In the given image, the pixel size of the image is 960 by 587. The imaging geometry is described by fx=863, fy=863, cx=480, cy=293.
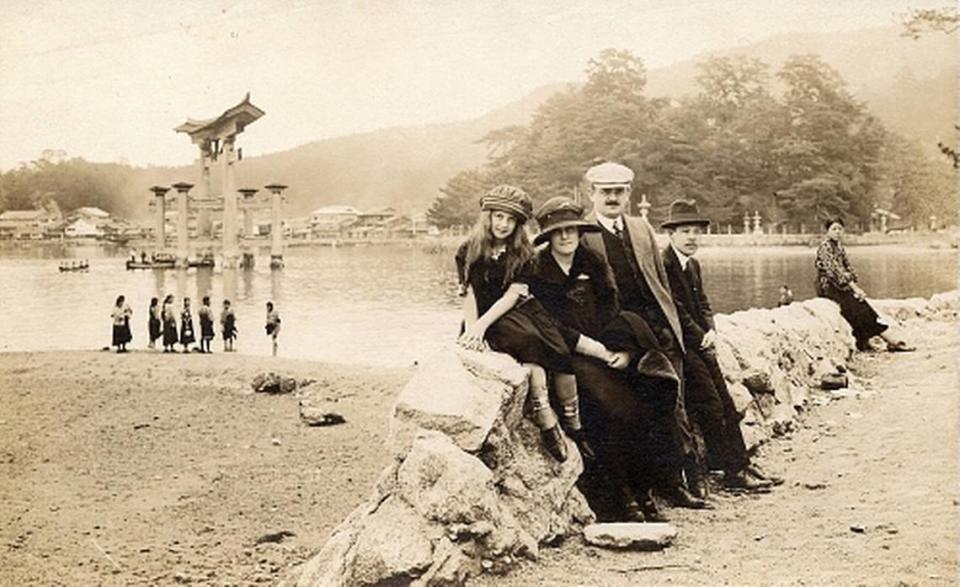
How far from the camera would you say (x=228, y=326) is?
784 centimetres

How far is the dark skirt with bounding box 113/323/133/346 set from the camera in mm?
7777

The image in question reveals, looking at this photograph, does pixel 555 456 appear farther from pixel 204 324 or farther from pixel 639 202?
pixel 204 324

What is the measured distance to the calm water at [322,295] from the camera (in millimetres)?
7000

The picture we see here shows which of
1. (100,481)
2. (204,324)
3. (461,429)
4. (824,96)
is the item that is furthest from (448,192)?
(461,429)

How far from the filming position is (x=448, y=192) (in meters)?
6.83

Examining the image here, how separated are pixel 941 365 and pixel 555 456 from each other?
11.9 ft

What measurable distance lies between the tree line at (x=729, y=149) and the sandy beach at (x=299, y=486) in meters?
1.91

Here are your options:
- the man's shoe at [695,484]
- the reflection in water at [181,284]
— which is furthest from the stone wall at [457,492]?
the reflection in water at [181,284]

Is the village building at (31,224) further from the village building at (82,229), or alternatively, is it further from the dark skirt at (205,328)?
the dark skirt at (205,328)

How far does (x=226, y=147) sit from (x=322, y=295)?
175 centimetres

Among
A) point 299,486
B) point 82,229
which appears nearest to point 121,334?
point 82,229

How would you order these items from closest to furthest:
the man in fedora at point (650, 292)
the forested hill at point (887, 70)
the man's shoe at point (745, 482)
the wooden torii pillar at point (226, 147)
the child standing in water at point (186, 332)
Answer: the man in fedora at point (650, 292), the man's shoe at point (745, 482), the forested hill at point (887, 70), the wooden torii pillar at point (226, 147), the child standing in water at point (186, 332)

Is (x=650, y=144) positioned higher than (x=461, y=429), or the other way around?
(x=650, y=144)

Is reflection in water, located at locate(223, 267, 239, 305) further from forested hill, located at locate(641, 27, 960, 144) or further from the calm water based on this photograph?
forested hill, located at locate(641, 27, 960, 144)
